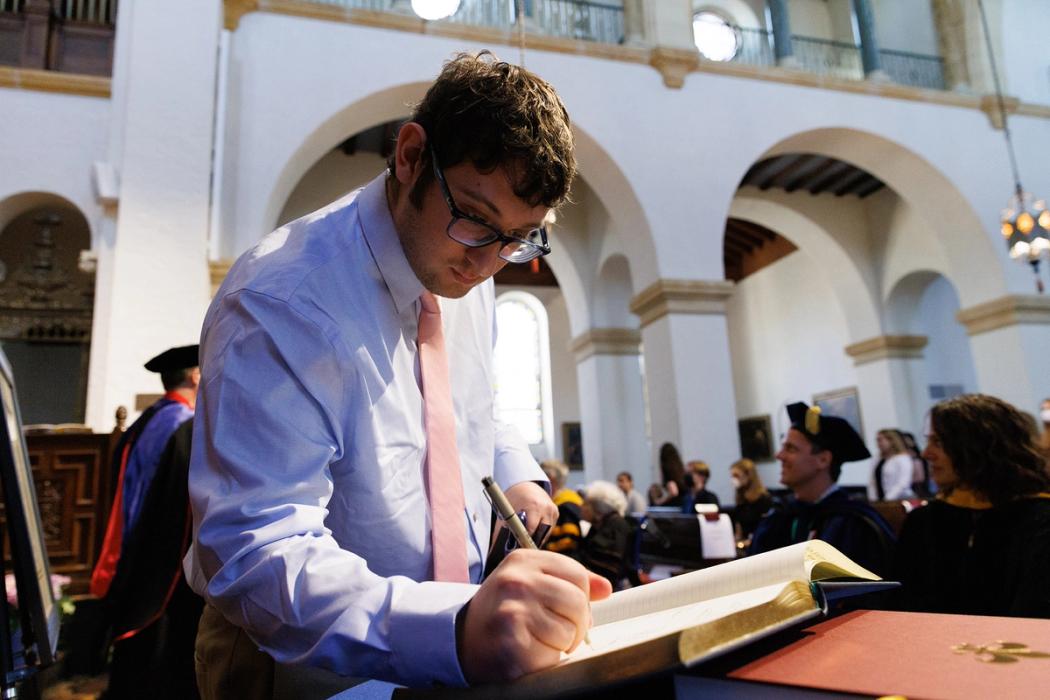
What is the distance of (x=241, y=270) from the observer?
0.90m

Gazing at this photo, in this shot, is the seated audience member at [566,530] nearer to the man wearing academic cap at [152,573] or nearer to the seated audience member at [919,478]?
the man wearing academic cap at [152,573]

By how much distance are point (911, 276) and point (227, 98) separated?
1058 centimetres

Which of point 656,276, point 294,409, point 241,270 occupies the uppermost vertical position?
point 656,276

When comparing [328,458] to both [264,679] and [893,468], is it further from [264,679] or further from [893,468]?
[893,468]

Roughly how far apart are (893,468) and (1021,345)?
12.1 ft

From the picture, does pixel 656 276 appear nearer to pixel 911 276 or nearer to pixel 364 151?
pixel 364 151

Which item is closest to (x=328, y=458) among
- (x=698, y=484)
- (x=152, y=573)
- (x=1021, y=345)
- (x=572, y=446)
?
(x=152, y=573)

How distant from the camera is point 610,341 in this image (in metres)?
11.6

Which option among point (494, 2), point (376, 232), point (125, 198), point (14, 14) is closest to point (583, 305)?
point (494, 2)

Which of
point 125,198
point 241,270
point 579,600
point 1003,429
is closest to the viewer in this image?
point 579,600

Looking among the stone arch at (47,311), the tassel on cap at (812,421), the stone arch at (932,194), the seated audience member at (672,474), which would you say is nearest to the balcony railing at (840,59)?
the stone arch at (932,194)

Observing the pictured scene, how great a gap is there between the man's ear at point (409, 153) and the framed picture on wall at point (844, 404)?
1281 centimetres

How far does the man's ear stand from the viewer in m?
0.99

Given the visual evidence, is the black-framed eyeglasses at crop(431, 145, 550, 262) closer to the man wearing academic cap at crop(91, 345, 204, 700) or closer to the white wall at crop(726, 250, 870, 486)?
the man wearing academic cap at crop(91, 345, 204, 700)
